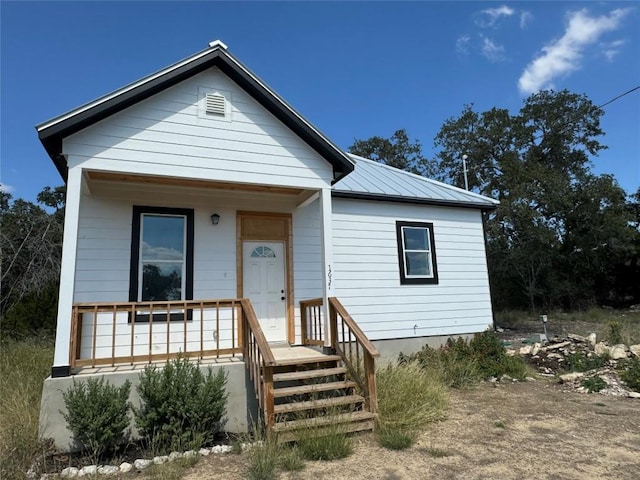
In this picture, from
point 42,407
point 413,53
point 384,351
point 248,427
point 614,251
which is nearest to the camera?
point 42,407

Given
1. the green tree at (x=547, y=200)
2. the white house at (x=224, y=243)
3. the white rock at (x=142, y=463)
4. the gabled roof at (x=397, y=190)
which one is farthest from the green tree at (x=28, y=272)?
the green tree at (x=547, y=200)

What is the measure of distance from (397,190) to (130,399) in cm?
696

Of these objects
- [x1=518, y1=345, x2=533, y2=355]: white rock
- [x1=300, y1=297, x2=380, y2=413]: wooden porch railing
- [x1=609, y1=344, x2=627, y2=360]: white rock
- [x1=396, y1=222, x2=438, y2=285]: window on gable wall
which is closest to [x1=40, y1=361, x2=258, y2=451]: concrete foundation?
[x1=300, y1=297, x2=380, y2=413]: wooden porch railing

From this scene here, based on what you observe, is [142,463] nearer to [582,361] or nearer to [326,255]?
[326,255]

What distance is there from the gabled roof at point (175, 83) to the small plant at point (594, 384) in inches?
233

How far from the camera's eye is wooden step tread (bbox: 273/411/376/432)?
482 cm

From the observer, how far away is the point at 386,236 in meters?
9.16

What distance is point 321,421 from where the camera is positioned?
4934 mm

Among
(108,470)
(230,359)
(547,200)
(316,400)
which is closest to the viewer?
(108,470)

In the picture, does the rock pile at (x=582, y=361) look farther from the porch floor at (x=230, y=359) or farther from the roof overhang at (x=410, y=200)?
the porch floor at (x=230, y=359)

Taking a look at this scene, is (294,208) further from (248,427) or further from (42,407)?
(42,407)

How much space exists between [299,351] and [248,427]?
147cm

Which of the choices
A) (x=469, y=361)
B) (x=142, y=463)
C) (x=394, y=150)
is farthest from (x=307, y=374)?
(x=394, y=150)

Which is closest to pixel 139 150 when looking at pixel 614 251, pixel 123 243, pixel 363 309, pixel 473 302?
pixel 123 243
